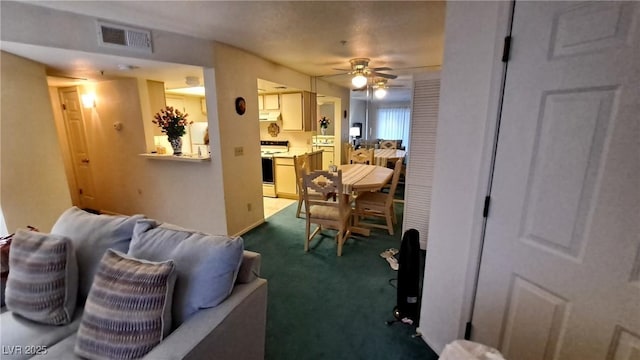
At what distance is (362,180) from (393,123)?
8410 millimetres

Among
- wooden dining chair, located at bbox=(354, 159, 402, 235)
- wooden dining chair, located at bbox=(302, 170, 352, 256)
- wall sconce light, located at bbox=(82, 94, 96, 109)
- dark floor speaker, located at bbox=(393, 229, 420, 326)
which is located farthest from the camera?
wall sconce light, located at bbox=(82, 94, 96, 109)

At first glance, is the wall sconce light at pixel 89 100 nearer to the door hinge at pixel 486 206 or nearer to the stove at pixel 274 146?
the stove at pixel 274 146

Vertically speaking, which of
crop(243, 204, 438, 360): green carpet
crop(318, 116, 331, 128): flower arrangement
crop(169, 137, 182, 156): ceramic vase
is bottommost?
crop(243, 204, 438, 360): green carpet

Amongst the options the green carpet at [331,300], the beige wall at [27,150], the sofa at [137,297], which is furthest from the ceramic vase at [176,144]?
the sofa at [137,297]

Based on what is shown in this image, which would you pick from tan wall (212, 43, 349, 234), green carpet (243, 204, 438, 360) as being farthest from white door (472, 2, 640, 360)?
tan wall (212, 43, 349, 234)

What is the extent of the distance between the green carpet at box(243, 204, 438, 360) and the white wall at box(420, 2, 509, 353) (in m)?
0.38

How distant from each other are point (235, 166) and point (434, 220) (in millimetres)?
2502

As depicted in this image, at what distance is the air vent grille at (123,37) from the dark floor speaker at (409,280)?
286 cm

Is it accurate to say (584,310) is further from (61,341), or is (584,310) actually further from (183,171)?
(183,171)

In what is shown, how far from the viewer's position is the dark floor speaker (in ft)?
6.17

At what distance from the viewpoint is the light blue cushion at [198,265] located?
1.19m

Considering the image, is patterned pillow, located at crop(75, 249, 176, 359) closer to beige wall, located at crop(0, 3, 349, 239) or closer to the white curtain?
beige wall, located at crop(0, 3, 349, 239)

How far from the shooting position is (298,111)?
16.5 ft

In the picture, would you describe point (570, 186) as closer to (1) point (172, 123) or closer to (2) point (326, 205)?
(2) point (326, 205)
